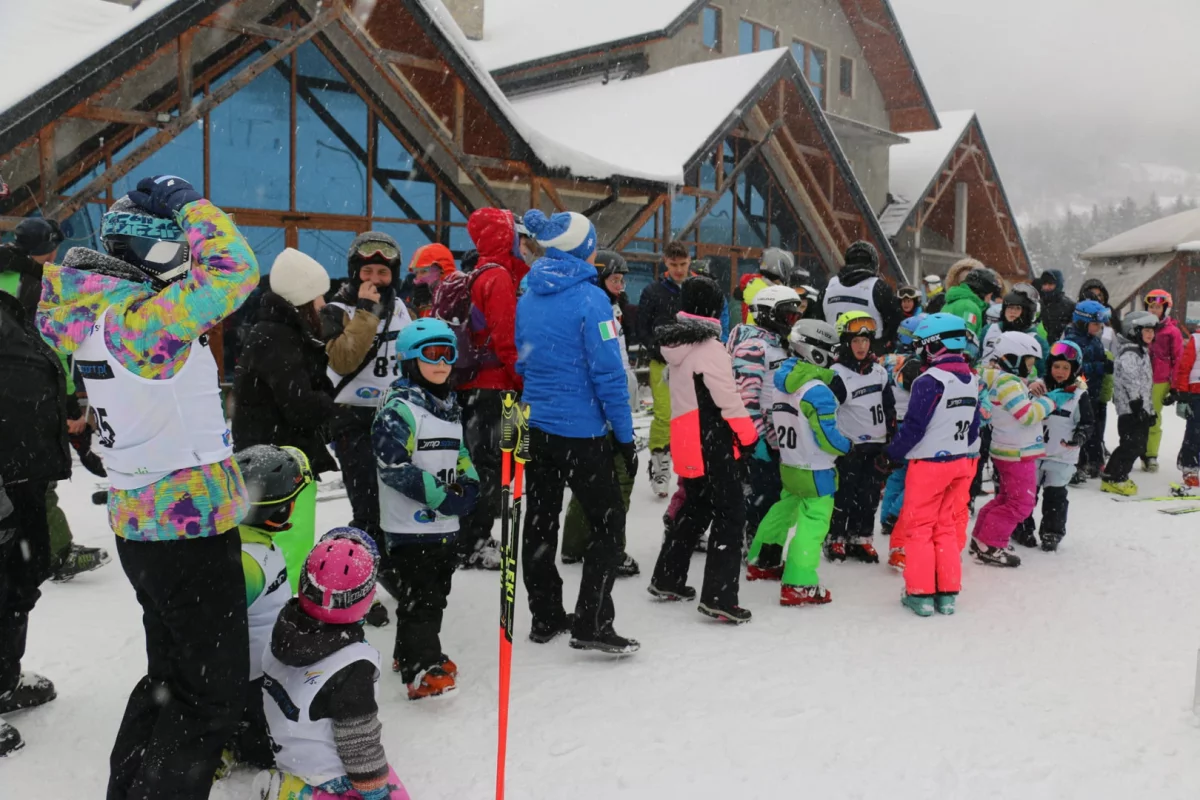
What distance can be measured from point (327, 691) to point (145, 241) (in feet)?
4.77

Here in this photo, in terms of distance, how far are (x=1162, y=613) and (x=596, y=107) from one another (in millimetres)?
14380

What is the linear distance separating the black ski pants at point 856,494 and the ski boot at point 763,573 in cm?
56

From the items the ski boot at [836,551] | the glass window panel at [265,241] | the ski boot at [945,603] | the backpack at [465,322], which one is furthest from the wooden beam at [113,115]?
the ski boot at [945,603]

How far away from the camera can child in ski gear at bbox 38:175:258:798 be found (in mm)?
2520

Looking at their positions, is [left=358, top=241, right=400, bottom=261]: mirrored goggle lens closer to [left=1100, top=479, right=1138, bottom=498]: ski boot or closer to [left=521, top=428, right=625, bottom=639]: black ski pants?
[left=521, top=428, right=625, bottom=639]: black ski pants

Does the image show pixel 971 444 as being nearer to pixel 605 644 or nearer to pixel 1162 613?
pixel 1162 613

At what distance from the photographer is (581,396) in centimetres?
429

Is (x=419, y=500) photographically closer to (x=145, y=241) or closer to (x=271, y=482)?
(x=271, y=482)

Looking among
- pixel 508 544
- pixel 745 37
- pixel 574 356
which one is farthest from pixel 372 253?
pixel 745 37

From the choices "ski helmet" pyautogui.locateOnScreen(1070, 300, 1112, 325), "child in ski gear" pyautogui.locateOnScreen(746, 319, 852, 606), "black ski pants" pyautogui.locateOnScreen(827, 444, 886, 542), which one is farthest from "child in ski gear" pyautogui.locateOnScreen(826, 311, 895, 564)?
Answer: "ski helmet" pyautogui.locateOnScreen(1070, 300, 1112, 325)

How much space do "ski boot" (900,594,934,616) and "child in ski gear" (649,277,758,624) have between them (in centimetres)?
100

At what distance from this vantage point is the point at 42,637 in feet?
14.6

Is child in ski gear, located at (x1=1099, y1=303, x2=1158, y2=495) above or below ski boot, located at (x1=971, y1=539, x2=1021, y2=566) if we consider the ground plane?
above

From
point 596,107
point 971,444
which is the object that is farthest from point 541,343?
point 596,107
